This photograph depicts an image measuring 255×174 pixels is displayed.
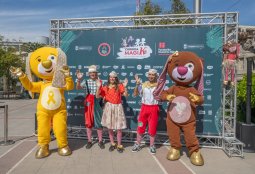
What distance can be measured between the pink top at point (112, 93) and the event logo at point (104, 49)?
3.52 ft

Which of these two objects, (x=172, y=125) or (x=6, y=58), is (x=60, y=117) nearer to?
(x=172, y=125)

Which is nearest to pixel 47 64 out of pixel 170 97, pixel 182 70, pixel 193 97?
pixel 170 97

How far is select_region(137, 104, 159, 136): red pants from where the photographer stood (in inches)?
A: 243

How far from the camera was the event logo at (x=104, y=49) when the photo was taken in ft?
23.1

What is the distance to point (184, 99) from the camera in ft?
18.7

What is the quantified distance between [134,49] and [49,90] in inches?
87.3

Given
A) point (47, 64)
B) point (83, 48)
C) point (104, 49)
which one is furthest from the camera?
point (83, 48)

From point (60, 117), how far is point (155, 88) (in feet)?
6.76

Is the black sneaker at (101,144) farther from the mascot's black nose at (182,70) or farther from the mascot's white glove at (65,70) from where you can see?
the mascot's black nose at (182,70)

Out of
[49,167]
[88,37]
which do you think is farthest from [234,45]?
[49,167]

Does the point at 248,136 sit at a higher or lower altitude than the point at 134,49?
lower

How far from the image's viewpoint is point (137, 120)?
22.8 ft

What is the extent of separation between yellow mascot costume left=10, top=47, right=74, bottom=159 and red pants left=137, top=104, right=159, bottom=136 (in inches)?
63.2

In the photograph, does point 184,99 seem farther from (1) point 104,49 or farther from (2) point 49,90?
(2) point 49,90
